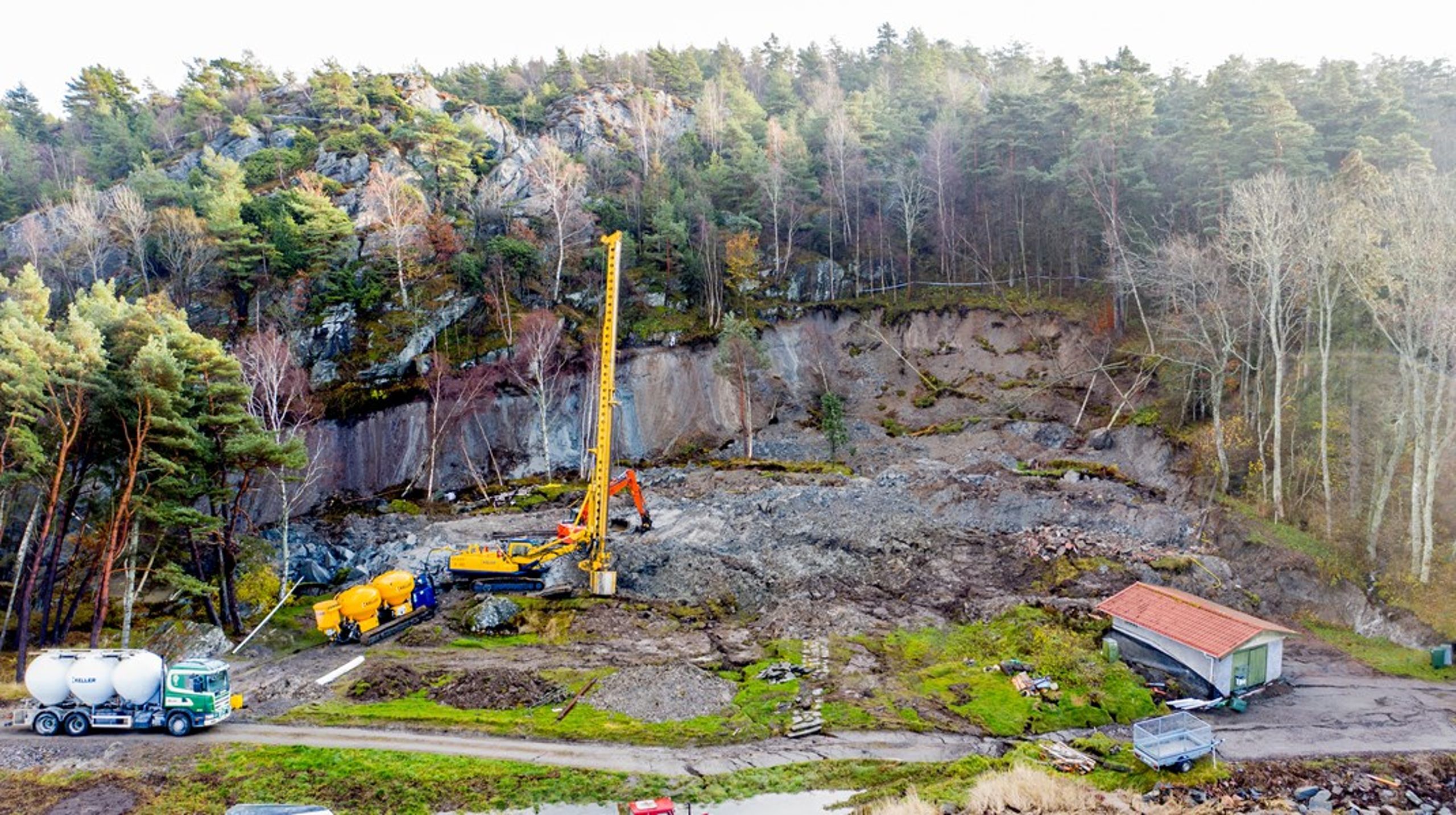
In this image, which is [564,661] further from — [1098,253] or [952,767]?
[1098,253]

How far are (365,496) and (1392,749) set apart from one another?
40.8 meters

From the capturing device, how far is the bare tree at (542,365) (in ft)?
134

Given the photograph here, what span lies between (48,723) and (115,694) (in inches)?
60.6

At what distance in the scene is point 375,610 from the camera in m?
23.9

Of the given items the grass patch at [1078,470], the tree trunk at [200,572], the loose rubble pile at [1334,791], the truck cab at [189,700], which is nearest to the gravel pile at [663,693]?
the truck cab at [189,700]

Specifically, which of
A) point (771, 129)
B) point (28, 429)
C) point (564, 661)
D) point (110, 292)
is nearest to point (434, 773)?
point (564, 661)

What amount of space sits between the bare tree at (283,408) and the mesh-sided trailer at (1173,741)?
84.1ft

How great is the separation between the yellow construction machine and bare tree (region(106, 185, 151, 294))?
30237 millimetres

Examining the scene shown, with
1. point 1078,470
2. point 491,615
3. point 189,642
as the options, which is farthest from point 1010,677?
point 189,642

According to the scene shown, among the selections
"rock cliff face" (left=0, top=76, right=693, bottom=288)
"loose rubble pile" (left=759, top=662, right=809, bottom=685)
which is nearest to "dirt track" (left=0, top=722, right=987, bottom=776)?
"loose rubble pile" (left=759, top=662, right=809, bottom=685)

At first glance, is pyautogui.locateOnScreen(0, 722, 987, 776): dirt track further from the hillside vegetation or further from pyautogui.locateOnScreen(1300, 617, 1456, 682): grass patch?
pyautogui.locateOnScreen(1300, 617, 1456, 682): grass patch

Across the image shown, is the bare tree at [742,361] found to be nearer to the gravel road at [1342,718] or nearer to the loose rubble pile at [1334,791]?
the gravel road at [1342,718]

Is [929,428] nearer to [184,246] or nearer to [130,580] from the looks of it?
[130,580]

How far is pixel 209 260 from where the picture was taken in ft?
143
